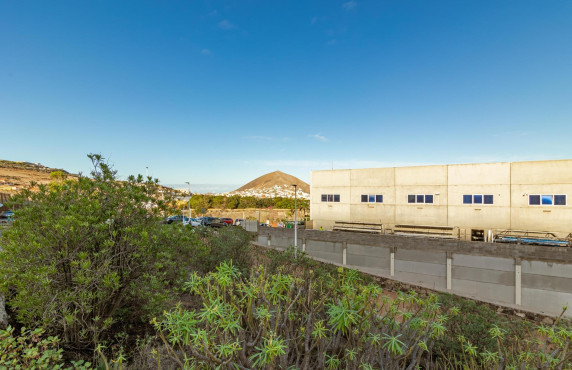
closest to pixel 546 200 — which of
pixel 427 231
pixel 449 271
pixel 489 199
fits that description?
pixel 489 199

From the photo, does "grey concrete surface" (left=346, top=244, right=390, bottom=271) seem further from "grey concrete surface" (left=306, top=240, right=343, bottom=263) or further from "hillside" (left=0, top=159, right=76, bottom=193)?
"hillside" (left=0, top=159, right=76, bottom=193)

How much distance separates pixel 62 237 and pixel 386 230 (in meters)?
24.2

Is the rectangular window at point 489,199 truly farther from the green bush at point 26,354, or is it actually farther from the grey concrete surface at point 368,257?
the green bush at point 26,354

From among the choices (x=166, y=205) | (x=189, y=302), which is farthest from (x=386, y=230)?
(x=166, y=205)

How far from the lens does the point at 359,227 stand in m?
26.0

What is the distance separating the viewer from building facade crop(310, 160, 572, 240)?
65.3 feet

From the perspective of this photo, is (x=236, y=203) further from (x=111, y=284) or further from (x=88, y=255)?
(x=111, y=284)

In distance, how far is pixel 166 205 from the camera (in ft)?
24.5

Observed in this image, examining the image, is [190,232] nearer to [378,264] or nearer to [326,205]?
[378,264]

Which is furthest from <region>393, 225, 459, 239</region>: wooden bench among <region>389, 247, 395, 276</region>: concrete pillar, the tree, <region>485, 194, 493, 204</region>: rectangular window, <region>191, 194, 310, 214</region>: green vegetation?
<region>191, 194, 310, 214</region>: green vegetation

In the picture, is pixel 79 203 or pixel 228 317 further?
pixel 79 203

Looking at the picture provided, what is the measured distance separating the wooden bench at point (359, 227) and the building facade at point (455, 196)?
450 millimetres

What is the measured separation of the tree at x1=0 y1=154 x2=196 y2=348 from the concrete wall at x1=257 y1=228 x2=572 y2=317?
14133 millimetres

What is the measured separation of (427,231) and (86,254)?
959 inches
